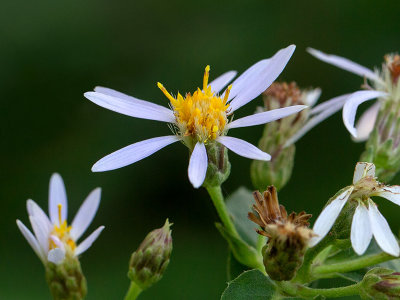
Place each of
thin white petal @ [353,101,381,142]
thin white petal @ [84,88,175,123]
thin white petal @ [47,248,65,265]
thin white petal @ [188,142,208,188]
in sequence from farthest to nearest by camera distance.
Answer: thin white petal @ [353,101,381,142] < thin white petal @ [47,248,65,265] < thin white petal @ [84,88,175,123] < thin white petal @ [188,142,208,188]

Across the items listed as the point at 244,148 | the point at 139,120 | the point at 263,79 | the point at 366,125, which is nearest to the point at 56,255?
the point at 244,148

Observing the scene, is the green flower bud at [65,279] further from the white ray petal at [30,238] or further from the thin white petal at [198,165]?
the thin white petal at [198,165]

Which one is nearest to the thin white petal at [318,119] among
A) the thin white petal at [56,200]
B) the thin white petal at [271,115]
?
the thin white petal at [271,115]

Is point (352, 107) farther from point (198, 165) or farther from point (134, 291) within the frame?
point (134, 291)

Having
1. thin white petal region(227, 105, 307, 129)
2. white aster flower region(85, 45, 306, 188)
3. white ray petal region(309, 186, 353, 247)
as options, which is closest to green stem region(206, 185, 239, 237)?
white aster flower region(85, 45, 306, 188)

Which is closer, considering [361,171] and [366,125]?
[361,171]

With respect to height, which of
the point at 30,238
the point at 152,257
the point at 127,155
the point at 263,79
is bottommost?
the point at 152,257

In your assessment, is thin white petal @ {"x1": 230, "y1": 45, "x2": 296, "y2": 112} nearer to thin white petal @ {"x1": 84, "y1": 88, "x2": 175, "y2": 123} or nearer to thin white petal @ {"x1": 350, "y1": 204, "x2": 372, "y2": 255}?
thin white petal @ {"x1": 84, "y1": 88, "x2": 175, "y2": 123}
